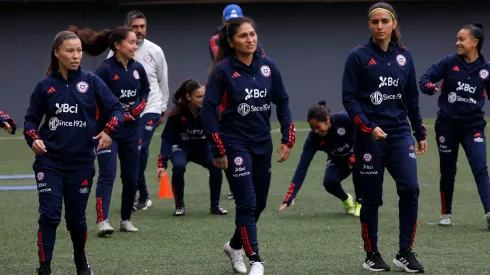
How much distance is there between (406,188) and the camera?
6824 millimetres

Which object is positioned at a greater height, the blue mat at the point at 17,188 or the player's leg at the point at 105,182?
the player's leg at the point at 105,182

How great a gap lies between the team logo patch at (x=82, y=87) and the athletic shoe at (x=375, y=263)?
240 centimetres

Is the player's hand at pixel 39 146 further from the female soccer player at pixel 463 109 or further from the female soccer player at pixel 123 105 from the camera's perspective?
the female soccer player at pixel 463 109

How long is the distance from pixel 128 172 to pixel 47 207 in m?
2.62

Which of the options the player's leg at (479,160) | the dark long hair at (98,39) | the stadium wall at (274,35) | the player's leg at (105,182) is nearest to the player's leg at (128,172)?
the player's leg at (105,182)

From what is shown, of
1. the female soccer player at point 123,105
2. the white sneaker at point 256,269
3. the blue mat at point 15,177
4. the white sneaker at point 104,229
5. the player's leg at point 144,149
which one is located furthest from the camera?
the blue mat at point 15,177

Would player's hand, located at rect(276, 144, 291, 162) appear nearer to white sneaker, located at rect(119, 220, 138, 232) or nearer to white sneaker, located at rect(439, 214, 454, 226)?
white sneaker, located at rect(119, 220, 138, 232)

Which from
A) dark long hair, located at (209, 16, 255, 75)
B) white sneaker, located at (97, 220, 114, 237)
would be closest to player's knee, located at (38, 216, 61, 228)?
dark long hair, located at (209, 16, 255, 75)

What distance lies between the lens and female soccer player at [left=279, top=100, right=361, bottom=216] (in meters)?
9.69

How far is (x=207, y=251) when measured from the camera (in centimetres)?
788

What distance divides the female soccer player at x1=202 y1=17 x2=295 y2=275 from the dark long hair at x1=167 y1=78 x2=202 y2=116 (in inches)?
133

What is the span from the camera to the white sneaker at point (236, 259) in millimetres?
6969

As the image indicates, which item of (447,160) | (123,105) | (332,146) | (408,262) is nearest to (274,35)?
(332,146)

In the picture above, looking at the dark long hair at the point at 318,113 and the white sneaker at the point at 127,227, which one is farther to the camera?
the dark long hair at the point at 318,113
